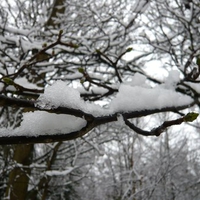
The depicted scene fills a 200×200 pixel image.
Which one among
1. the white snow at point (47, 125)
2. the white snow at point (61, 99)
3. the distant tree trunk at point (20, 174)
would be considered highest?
the white snow at point (61, 99)

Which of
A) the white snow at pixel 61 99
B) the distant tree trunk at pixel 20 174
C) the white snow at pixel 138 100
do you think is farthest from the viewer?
the distant tree trunk at pixel 20 174

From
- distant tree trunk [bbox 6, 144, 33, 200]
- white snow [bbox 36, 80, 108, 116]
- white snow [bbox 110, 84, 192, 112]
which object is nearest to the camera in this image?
white snow [bbox 36, 80, 108, 116]

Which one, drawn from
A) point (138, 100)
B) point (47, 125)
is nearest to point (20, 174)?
point (138, 100)

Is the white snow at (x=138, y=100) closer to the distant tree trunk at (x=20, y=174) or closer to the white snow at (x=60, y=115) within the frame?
the white snow at (x=60, y=115)

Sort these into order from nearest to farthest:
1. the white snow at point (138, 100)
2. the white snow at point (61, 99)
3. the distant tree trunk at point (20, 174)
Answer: the white snow at point (61, 99), the white snow at point (138, 100), the distant tree trunk at point (20, 174)

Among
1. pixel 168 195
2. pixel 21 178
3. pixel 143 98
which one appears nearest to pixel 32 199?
pixel 21 178

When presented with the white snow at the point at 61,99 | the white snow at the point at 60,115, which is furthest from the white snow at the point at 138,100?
the white snow at the point at 61,99

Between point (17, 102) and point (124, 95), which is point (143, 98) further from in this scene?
point (17, 102)

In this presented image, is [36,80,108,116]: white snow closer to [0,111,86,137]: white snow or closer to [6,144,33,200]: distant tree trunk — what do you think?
[0,111,86,137]: white snow

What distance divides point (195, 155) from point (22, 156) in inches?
253

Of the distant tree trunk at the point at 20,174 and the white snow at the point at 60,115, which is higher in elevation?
the white snow at the point at 60,115

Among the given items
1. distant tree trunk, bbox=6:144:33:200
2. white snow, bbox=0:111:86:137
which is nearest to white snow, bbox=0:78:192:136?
white snow, bbox=0:111:86:137

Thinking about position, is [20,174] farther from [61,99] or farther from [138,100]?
[61,99]

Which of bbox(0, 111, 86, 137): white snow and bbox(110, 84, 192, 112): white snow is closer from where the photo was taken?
bbox(0, 111, 86, 137): white snow
